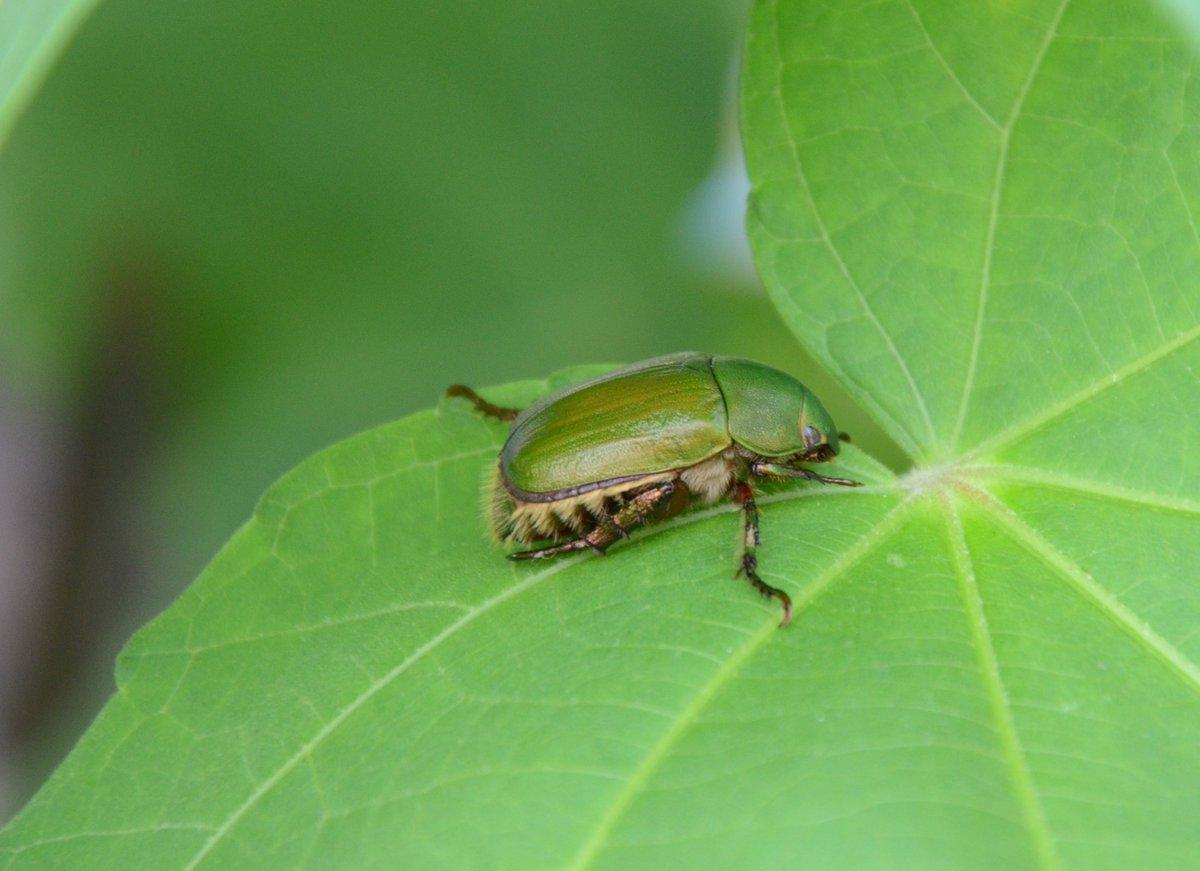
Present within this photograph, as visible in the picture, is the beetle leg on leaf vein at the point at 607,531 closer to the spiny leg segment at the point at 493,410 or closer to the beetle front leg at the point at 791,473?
the beetle front leg at the point at 791,473

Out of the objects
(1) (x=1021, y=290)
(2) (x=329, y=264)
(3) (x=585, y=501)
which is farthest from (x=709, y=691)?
(2) (x=329, y=264)

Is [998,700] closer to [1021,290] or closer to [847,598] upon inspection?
[847,598]

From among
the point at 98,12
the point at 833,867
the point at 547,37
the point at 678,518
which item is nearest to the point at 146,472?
the point at 98,12

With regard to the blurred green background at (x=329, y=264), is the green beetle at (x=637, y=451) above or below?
below

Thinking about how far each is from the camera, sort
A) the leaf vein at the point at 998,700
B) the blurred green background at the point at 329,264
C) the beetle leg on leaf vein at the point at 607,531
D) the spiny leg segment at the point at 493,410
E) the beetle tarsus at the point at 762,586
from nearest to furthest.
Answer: the leaf vein at the point at 998,700
the beetle tarsus at the point at 762,586
the beetle leg on leaf vein at the point at 607,531
the spiny leg segment at the point at 493,410
the blurred green background at the point at 329,264

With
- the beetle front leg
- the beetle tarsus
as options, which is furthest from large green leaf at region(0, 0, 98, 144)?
the beetle front leg

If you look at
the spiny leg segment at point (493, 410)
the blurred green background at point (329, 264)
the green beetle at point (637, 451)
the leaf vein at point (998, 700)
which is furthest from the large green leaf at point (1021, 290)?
the blurred green background at point (329, 264)
